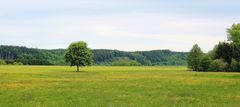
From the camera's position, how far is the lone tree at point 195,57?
124375mm

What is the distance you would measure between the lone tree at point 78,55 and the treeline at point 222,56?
3452 centimetres

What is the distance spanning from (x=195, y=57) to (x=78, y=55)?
3828cm

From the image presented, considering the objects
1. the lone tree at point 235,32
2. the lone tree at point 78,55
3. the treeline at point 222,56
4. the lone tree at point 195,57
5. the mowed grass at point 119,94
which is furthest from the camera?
the lone tree at point 195,57

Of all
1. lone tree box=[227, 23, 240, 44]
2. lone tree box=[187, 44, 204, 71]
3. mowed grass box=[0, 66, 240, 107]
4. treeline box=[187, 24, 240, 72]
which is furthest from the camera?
lone tree box=[187, 44, 204, 71]

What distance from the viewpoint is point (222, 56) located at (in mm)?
118500

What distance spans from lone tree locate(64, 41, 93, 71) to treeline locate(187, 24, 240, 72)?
34523mm

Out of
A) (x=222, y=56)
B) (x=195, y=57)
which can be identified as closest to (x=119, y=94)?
(x=222, y=56)

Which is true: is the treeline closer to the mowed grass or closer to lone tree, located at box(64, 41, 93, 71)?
lone tree, located at box(64, 41, 93, 71)

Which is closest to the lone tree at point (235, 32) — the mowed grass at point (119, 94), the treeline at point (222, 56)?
the treeline at point (222, 56)

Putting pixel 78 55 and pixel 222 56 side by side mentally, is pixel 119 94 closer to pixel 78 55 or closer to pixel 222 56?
pixel 78 55

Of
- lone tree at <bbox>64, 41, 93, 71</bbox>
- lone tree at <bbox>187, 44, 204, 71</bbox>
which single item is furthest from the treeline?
lone tree at <bbox>64, 41, 93, 71</bbox>

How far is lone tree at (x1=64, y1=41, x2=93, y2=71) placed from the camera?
4215 inches

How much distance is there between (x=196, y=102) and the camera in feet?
84.1

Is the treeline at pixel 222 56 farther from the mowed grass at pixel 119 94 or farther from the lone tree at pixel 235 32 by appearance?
the mowed grass at pixel 119 94
